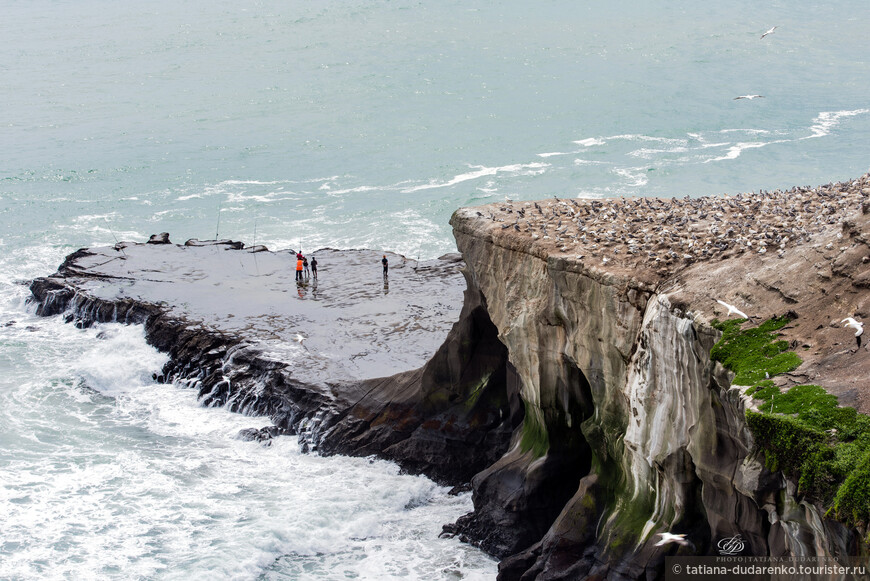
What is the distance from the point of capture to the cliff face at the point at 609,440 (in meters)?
17.1

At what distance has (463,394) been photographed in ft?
94.7

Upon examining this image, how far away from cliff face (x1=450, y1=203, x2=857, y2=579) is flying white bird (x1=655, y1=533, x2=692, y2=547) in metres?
0.14

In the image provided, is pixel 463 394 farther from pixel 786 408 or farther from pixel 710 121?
pixel 710 121

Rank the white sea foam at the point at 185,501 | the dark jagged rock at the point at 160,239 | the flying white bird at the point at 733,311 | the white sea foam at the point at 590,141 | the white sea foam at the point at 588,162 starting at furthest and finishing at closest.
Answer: the white sea foam at the point at 590,141 < the white sea foam at the point at 588,162 < the dark jagged rock at the point at 160,239 < the white sea foam at the point at 185,501 < the flying white bird at the point at 733,311

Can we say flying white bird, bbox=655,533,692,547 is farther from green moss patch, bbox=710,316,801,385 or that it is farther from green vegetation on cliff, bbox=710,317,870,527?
green vegetation on cliff, bbox=710,317,870,527

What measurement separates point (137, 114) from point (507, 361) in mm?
56807

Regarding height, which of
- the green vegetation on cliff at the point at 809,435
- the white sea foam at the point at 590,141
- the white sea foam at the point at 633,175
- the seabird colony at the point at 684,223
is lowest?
the green vegetation on cliff at the point at 809,435

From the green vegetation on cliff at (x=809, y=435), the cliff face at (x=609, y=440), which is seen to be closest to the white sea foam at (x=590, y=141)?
the cliff face at (x=609, y=440)

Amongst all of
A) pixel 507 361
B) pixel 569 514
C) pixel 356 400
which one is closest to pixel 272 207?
pixel 356 400

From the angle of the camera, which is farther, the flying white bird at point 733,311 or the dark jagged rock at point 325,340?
the dark jagged rock at point 325,340

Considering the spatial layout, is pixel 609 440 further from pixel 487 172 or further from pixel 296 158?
pixel 296 158

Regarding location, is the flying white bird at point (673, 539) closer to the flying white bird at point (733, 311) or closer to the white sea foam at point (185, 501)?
the flying white bird at point (733, 311)

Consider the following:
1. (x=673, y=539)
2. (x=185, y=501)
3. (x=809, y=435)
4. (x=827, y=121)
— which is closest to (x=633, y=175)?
(x=827, y=121)

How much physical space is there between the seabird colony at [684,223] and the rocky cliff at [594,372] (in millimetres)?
74
